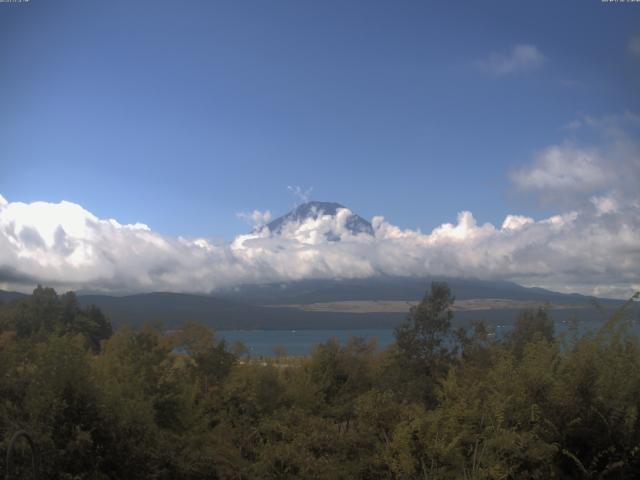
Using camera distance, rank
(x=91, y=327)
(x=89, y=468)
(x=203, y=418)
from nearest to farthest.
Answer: (x=89, y=468) → (x=203, y=418) → (x=91, y=327)

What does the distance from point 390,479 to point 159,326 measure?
1486 centimetres

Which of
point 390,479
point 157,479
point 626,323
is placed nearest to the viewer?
point 157,479

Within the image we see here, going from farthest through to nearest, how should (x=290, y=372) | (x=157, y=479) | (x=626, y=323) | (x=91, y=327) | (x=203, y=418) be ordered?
(x=91, y=327) < (x=290, y=372) < (x=203, y=418) < (x=626, y=323) < (x=157, y=479)

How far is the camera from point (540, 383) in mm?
10578

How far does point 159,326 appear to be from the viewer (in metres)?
23.2

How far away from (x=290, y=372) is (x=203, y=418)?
9655 millimetres

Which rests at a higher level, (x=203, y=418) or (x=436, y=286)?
(x=436, y=286)

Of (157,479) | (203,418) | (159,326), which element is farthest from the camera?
(159,326)

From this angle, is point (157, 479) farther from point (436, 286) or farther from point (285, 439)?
point (436, 286)

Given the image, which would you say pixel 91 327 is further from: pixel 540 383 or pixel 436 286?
pixel 540 383

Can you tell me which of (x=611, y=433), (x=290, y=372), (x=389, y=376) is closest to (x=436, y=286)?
(x=389, y=376)

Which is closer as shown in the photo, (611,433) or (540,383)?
(611,433)

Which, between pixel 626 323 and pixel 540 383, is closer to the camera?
pixel 540 383

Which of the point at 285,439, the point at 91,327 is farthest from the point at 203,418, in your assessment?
the point at 91,327
